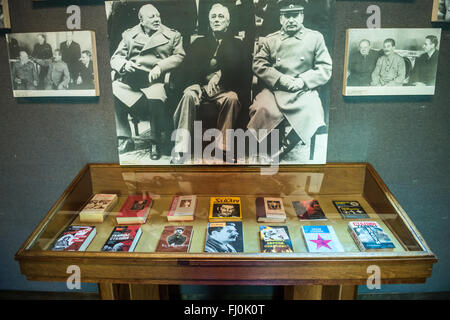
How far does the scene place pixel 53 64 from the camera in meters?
1.77

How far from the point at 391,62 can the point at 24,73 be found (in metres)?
2.21

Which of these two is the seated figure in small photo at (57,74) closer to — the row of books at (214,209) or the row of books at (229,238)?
the row of books at (214,209)

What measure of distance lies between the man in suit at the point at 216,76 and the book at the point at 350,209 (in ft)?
2.53

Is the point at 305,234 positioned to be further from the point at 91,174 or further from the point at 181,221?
the point at 91,174

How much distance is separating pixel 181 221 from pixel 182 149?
1.54ft

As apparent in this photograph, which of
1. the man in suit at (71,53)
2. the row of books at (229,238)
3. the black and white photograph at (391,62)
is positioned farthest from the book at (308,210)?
the man in suit at (71,53)

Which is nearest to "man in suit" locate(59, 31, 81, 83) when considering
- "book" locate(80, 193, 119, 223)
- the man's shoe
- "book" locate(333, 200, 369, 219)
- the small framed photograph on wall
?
the small framed photograph on wall

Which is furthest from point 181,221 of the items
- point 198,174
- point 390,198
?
point 390,198

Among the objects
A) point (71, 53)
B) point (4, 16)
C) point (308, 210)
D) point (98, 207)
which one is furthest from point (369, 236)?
point (4, 16)

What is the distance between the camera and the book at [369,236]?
1.35 m

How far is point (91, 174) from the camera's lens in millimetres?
1900

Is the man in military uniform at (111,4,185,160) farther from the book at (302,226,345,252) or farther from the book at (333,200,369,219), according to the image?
the book at (333,200,369,219)

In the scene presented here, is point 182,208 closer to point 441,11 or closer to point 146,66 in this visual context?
point 146,66

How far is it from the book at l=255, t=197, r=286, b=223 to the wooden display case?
36 mm
